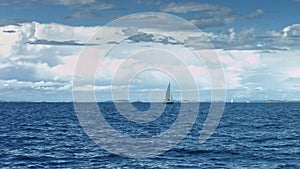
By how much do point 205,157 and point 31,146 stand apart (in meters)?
27.6

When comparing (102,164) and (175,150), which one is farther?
(175,150)

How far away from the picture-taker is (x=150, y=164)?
2103 inches

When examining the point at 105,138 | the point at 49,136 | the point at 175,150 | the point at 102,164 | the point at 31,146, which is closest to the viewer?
the point at 102,164

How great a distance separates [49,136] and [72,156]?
26.4 m

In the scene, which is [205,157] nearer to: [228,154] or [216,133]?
[228,154]

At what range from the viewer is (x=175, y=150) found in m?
64.4

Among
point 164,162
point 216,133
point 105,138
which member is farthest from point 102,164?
point 216,133

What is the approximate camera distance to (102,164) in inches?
2090

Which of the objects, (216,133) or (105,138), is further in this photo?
(216,133)

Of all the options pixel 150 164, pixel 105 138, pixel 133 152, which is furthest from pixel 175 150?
pixel 105 138

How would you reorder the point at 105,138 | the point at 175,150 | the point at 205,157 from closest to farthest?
the point at 205,157, the point at 175,150, the point at 105,138

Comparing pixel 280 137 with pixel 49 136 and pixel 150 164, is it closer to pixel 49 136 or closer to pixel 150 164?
pixel 150 164

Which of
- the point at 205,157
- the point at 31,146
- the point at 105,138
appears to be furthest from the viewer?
the point at 105,138

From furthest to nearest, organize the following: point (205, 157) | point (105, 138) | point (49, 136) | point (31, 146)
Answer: point (49, 136)
point (105, 138)
point (31, 146)
point (205, 157)
